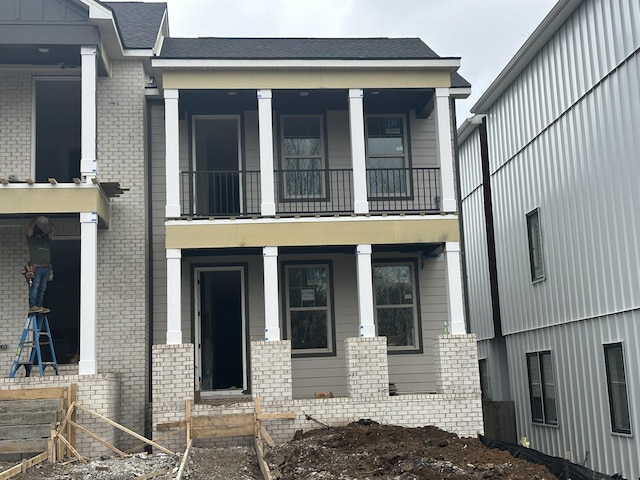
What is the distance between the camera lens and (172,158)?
1449cm

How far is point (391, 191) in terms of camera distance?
16.6m

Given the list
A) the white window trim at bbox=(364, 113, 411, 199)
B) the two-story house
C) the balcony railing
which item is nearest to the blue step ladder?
the two-story house

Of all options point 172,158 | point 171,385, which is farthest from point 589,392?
point 172,158

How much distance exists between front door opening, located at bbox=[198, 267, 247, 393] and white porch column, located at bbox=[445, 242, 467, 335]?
14.0ft

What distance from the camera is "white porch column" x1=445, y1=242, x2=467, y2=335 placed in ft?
Result: 47.0

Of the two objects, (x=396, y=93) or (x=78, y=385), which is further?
(x=396, y=93)

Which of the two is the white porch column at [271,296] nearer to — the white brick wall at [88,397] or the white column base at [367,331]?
the white column base at [367,331]

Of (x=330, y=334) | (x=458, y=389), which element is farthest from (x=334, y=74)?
(x=458, y=389)

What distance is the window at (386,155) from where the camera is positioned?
1658 cm

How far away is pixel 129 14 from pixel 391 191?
7.32 m

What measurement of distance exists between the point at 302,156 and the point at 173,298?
4430 millimetres

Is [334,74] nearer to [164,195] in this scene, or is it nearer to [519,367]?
[164,195]

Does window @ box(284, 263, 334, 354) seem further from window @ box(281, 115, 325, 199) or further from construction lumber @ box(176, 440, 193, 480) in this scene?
construction lumber @ box(176, 440, 193, 480)

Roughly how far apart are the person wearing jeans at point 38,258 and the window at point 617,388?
9.98 metres
